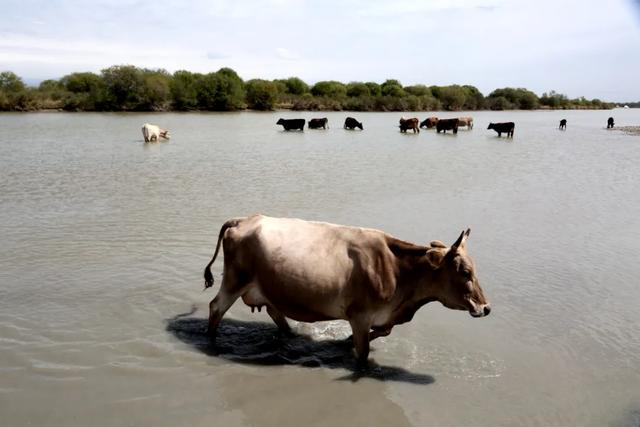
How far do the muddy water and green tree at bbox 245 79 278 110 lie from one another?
192 ft

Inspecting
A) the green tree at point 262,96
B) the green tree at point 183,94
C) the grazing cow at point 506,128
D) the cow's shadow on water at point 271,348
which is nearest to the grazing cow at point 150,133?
the cow's shadow on water at point 271,348

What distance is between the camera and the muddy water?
4777 mm

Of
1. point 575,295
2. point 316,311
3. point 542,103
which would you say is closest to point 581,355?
point 575,295

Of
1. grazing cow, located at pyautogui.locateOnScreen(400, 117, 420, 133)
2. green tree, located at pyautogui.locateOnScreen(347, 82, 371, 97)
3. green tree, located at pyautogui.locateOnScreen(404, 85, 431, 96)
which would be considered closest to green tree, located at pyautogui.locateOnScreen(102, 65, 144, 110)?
grazing cow, located at pyautogui.locateOnScreen(400, 117, 420, 133)

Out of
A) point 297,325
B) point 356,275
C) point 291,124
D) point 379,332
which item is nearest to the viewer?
point 356,275

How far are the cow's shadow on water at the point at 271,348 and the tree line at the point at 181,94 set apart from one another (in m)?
61.7

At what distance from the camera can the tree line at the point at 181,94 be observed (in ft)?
202

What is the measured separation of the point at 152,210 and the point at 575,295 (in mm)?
8586

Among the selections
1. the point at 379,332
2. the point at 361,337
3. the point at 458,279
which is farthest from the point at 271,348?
the point at 458,279

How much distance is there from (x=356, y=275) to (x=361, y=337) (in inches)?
24.9

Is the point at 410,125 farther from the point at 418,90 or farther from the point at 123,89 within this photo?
the point at 418,90

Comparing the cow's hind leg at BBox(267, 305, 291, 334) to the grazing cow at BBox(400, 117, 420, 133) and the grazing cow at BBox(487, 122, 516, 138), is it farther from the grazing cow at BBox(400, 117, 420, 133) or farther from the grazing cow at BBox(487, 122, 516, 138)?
the grazing cow at BBox(400, 117, 420, 133)

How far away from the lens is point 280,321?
6117 mm

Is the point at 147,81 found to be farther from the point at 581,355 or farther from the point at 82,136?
the point at 581,355
